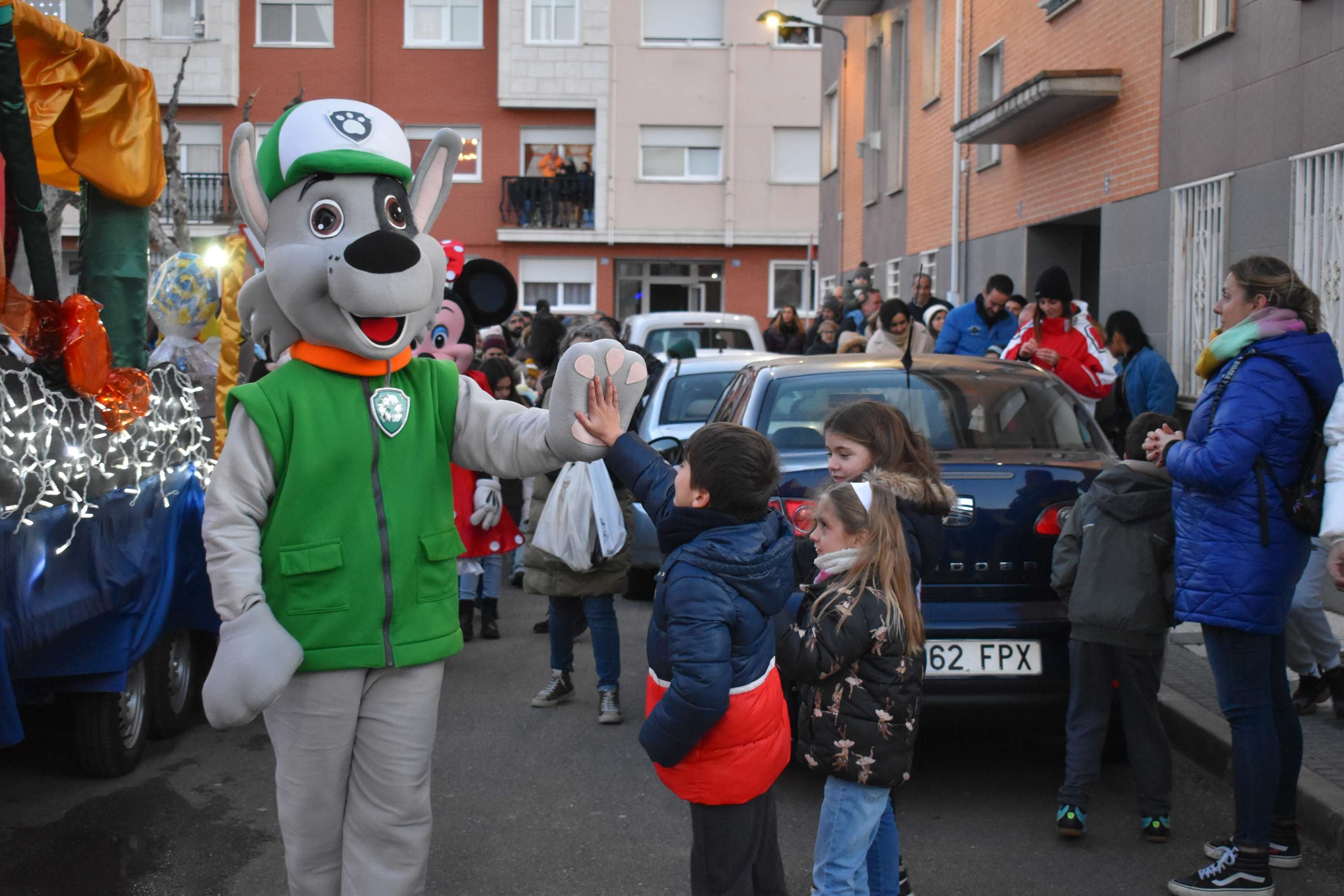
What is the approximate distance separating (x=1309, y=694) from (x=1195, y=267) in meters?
5.39

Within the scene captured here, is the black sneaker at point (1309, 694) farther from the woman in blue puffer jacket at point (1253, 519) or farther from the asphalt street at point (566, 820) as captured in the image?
the woman in blue puffer jacket at point (1253, 519)

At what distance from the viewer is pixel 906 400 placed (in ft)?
19.4

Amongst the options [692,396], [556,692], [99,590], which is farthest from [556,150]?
[99,590]

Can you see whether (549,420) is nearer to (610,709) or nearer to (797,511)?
(797,511)

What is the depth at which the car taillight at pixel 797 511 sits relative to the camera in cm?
492

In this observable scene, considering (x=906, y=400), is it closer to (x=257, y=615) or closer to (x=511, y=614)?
(x=257, y=615)

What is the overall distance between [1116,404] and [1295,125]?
2.14m

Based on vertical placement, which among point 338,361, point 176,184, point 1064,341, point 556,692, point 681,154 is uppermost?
point 681,154

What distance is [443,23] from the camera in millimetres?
32406

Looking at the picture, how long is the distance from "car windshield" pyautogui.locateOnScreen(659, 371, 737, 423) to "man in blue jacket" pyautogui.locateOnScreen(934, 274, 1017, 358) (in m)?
1.99

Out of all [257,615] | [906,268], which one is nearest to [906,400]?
Answer: [257,615]

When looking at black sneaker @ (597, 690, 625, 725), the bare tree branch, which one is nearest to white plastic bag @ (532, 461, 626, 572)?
black sneaker @ (597, 690, 625, 725)

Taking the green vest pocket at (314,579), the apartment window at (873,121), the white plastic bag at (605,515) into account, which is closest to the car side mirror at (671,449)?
the white plastic bag at (605,515)

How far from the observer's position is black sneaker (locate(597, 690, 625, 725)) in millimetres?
6363
